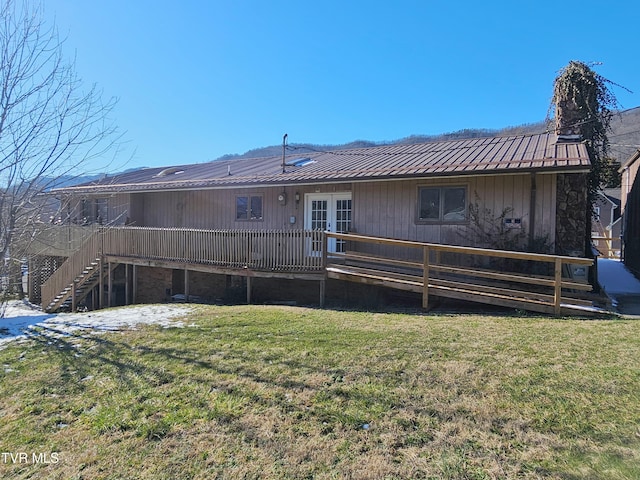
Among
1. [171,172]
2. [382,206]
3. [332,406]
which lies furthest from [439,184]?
[171,172]

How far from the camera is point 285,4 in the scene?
10.7 metres

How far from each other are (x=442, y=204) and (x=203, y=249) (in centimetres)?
660

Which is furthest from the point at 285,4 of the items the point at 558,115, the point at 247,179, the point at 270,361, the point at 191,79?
the point at 270,361

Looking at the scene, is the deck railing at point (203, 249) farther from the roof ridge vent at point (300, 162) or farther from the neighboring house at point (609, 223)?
the neighboring house at point (609, 223)

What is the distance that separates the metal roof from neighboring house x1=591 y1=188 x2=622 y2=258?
47.5 feet

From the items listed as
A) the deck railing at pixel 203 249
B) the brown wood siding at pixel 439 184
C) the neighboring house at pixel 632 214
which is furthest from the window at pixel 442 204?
the neighboring house at pixel 632 214

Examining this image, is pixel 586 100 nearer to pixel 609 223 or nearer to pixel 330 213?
pixel 330 213

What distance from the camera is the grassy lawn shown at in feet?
9.34

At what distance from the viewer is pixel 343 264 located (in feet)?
34.3

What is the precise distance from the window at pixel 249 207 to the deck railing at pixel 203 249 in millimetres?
2363

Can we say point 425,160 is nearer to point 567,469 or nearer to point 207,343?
point 207,343

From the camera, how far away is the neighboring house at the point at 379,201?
353 inches

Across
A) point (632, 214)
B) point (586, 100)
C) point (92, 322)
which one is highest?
point (586, 100)

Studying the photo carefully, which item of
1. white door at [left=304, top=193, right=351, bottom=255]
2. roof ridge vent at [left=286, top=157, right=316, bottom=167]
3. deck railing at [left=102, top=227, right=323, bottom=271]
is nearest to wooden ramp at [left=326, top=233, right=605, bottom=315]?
deck railing at [left=102, top=227, right=323, bottom=271]
